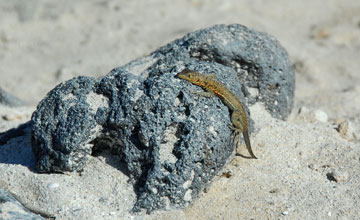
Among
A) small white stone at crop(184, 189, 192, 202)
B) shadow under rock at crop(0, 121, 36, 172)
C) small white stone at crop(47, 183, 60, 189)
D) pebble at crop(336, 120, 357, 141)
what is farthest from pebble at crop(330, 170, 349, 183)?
shadow under rock at crop(0, 121, 36, 172)

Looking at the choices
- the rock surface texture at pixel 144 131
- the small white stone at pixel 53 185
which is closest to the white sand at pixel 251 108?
the small white stone at pixel 53 185

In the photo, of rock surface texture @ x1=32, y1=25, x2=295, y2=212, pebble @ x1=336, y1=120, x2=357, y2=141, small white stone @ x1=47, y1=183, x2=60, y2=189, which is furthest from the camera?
pebble @ x1=336, y1=120, x2=357, y2=141

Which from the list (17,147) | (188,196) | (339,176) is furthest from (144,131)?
(339,176)

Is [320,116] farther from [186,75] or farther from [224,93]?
[186,75]

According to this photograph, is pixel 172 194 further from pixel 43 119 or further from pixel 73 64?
pixel 73 64

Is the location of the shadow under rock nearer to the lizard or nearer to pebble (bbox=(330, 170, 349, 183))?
the lizard

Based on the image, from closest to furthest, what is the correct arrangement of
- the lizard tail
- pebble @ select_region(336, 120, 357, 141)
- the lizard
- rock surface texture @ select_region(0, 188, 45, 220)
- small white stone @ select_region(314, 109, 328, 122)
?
rock surface texture @ select_region(0, 188, 45, 220) < the lizard < the lizard tail < pebble @ select_region(336, 120, 357, 141) < small white stone @ select_region(314, 109, 328, 122)
